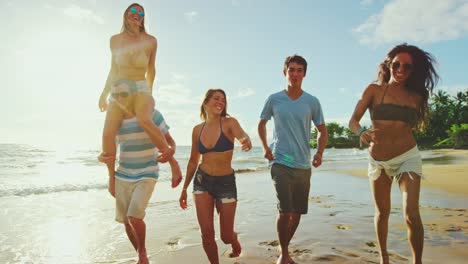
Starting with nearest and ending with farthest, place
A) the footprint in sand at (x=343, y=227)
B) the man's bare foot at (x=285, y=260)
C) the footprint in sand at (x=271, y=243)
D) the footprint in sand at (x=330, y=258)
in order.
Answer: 1. the man's bare foot at (x=285, y=260)
2. the footprint in sand at (x=330, y=258)
3. the footprint in sand at (x=271, y=243)
4. the footprint in sand at (x=343, y=227)

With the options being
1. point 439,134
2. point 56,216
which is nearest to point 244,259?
point 56,216

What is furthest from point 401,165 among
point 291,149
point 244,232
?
point 244,232

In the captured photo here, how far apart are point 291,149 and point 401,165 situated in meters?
1.35

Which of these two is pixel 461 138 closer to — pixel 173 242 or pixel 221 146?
pixel 173 242

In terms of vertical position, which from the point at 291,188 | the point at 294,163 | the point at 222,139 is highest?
the point at 222,139

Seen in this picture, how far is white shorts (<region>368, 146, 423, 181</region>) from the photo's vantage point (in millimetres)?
3752

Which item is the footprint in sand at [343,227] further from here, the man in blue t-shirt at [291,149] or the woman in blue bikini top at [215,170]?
the woman in blue bikini top at [215,170]

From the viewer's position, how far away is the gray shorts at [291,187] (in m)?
4.61

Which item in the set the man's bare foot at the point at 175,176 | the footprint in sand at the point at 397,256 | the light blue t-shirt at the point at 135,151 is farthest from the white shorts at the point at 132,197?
the footprint in sand at the point at 397,256

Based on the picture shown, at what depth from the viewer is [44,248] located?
582cm

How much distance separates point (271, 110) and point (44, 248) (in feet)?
14.6

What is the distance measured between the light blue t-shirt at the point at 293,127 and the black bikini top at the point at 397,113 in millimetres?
985

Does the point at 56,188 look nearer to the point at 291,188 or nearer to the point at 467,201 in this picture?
the point at 291,188

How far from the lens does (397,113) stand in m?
3.94
